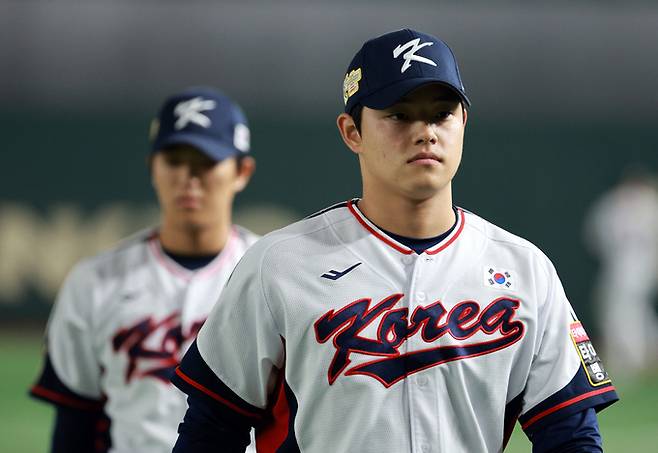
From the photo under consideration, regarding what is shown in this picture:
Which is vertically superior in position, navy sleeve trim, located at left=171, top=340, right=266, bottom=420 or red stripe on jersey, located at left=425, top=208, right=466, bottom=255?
red stripe on jersey, located at left=425, top=208, right=466, bottom=255

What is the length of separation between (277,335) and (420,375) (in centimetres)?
35

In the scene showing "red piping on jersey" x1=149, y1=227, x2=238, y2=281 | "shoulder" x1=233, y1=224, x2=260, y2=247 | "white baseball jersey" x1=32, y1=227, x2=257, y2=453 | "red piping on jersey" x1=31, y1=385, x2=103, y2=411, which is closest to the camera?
"white baseball jersey" x1=32, y1=227, x2=257, y2=453

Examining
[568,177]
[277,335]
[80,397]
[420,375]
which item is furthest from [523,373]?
[568,177]

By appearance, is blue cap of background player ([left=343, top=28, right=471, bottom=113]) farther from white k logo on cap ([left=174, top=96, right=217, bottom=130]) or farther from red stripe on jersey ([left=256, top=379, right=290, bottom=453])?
white k logo on cap ([left=174, top=96, right=217, bottom=130])

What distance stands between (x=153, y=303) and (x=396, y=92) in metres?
1.76

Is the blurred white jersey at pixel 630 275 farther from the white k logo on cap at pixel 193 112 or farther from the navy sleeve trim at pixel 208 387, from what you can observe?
the navy sleeve trim at pixel 208 387

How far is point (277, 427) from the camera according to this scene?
2.68 metres

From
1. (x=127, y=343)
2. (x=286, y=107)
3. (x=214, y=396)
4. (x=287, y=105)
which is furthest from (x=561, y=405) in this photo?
(x=287, y=105)

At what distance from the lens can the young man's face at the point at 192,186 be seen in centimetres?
412

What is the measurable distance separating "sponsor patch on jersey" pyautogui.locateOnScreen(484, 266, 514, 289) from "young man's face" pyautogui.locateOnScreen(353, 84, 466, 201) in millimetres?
229

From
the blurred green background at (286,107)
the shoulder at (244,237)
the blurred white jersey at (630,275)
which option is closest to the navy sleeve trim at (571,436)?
the shoulder at (244,237)

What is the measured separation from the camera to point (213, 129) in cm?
424

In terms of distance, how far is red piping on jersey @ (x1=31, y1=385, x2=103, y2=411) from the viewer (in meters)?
3.91

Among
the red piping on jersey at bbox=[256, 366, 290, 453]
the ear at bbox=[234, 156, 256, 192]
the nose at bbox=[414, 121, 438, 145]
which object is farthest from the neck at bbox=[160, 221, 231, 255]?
the nose at bbox=[414, 121, 438, 145]
